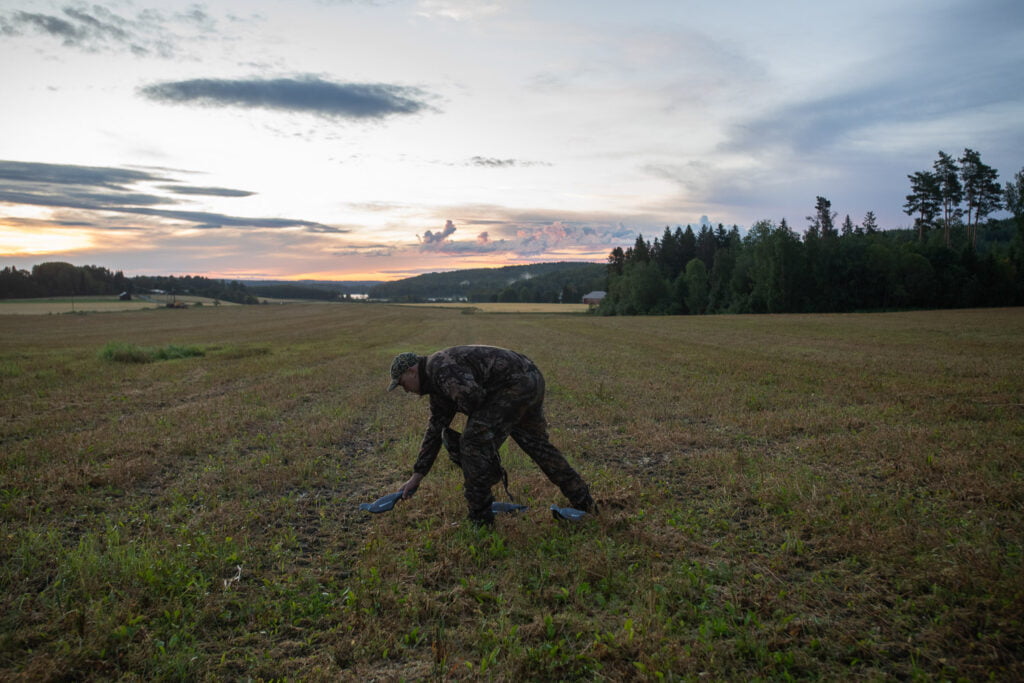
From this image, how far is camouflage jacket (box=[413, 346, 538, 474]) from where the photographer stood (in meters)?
→ 5.45

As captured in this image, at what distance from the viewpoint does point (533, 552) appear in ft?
17.8

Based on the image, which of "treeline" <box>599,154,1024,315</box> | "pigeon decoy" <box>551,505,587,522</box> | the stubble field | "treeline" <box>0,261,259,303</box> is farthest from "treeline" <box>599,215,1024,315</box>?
"treeline" <box>0,261,259,303</box>

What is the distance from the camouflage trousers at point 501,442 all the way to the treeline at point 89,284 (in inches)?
4664

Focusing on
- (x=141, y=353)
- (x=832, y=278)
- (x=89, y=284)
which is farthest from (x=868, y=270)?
(x=89, y=284)

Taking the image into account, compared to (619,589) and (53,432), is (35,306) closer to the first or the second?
(53,432)

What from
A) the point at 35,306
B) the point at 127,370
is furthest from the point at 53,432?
the point at 35,306

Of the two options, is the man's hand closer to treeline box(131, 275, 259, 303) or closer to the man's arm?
the man's arm

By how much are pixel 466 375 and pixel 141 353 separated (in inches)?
912

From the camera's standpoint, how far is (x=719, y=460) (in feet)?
27.1

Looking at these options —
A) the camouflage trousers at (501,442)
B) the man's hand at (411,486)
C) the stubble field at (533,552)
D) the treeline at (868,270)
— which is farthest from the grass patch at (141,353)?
the treeline at (868,270)

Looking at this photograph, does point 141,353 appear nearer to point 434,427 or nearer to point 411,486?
point 411,486

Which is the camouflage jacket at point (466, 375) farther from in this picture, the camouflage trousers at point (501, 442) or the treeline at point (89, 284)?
the treeline at point (89, 284)

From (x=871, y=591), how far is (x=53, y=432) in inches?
522

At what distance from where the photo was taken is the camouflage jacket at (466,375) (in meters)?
5.45
